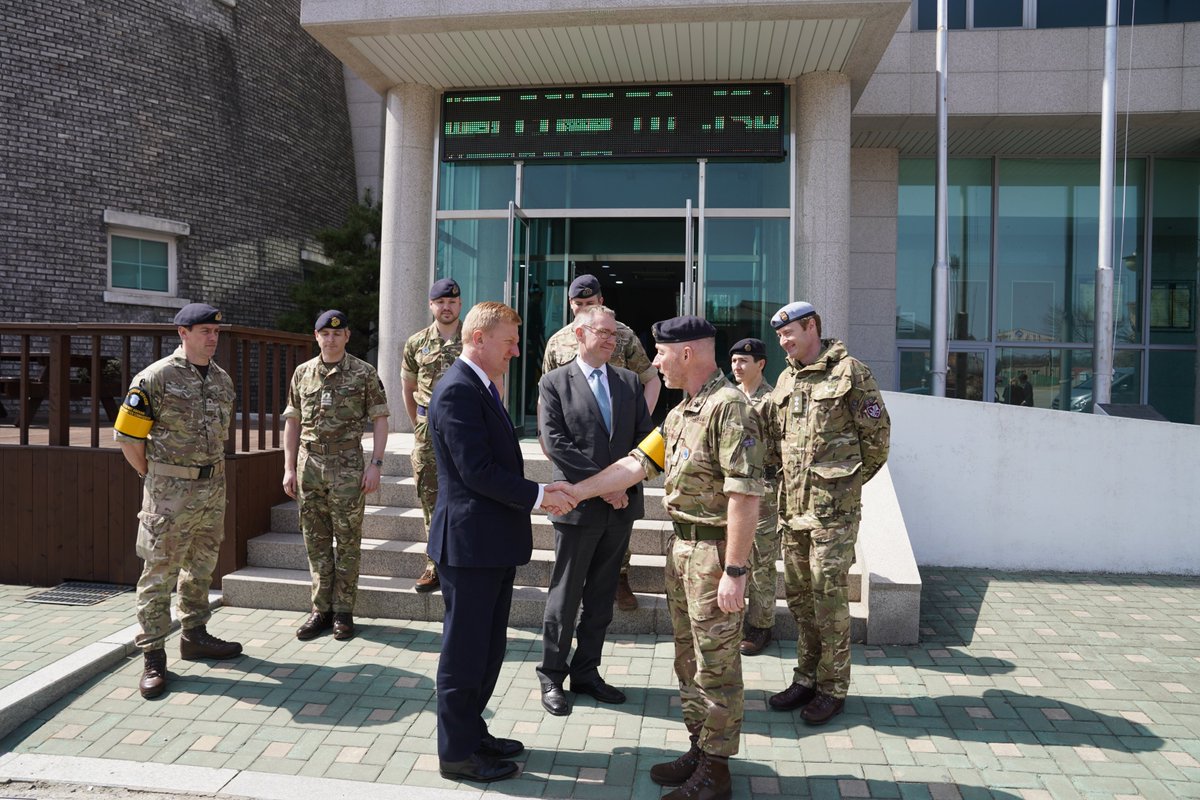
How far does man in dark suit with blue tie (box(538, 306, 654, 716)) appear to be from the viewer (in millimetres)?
4203

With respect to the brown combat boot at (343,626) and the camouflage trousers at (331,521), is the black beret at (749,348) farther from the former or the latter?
the brown combat boot at (343,626)

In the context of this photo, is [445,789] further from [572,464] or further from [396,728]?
[572,464]

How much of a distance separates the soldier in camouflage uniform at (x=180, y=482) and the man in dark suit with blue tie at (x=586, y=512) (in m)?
2.13

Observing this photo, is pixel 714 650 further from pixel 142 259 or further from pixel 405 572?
pixel 142 259

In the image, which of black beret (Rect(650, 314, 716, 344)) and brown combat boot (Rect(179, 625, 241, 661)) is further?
brown combat boot (Rect(179, 625, 241, 661))

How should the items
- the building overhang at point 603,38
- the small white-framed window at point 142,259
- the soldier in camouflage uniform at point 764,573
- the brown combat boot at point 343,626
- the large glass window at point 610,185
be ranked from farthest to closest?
the small white-framed window at point 142,259
the large glass window at point 610,185
the building overhang at point 603,38
the brown combat boot at point 343,626
the soldier in camouflage uniform at point 764,573

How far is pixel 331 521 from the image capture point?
211 inches

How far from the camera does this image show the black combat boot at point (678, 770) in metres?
3.43

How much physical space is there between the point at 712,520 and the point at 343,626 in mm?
3038

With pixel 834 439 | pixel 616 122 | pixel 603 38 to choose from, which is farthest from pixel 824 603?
pixel 616 122

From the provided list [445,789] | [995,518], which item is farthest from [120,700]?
[995,518]

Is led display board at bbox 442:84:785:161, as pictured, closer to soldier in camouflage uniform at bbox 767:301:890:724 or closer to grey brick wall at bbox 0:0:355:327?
soldier in camouflage uniform at bbox 767:301:890:724

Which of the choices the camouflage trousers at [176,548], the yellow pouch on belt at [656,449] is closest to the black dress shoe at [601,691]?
the yellow pouch on belt at [656,449]

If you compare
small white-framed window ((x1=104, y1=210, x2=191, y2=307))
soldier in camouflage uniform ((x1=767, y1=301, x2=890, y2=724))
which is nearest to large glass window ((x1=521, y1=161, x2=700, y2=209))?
soldier in camouflage uniform ((x1=767, y1=301, x2=890, y2=724))
